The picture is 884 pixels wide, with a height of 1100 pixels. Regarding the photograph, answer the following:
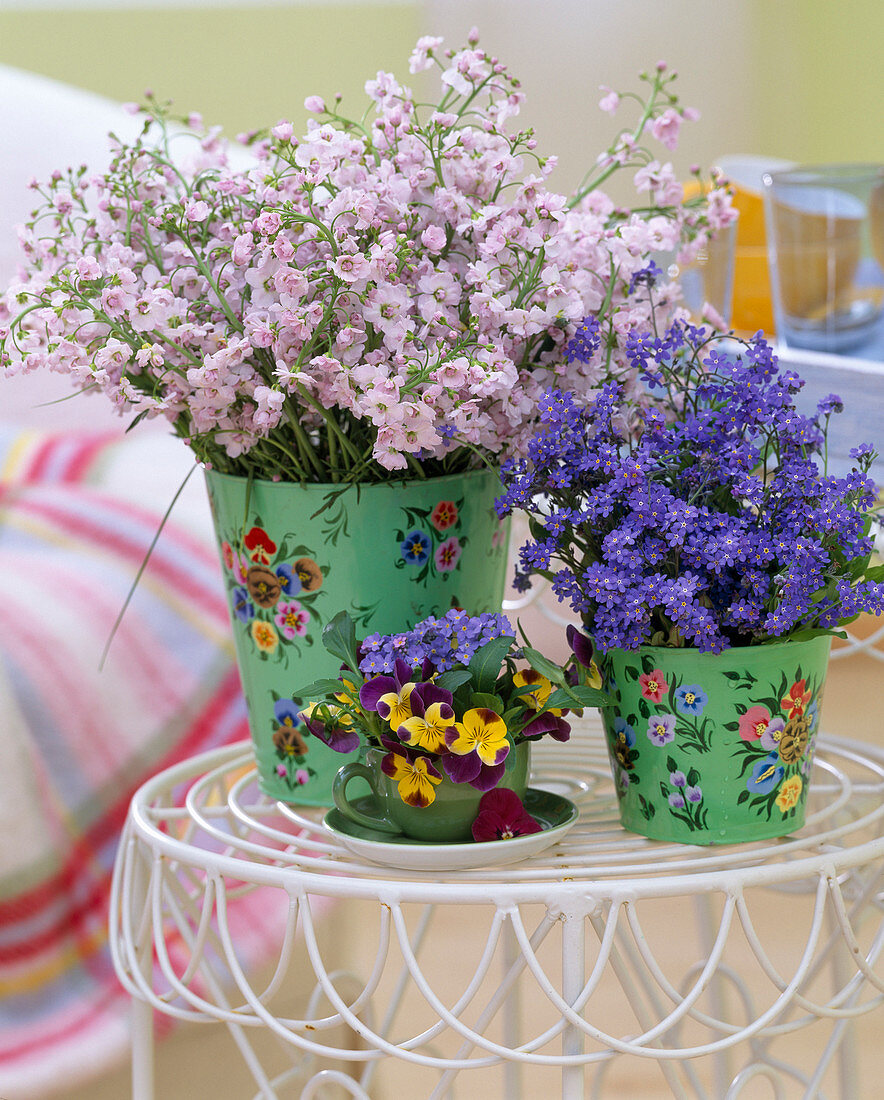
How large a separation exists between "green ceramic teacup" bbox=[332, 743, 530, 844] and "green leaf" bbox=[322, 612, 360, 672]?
5 cm

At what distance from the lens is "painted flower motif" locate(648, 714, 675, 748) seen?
2.11ft

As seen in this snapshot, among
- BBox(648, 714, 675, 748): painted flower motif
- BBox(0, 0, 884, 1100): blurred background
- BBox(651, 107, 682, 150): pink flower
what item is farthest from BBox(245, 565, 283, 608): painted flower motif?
BBox(0, 0, 884, 1100): blurred background

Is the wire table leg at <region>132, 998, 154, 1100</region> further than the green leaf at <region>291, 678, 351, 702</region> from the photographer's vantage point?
Yes

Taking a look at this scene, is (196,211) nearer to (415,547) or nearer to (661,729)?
(415,547)

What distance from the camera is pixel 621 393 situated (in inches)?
27.2

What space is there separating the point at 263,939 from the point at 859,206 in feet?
2.60

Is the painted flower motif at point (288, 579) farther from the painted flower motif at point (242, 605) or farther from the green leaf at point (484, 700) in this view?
the green leaf at point (484, 700)

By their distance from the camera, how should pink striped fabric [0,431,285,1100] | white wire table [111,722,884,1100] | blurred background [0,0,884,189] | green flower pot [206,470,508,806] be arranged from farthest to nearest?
blurred background [0,0,884,189] → pink striped fabric [0,431,285,1100] → green flower pot [206,470,508,806] → white wire table [111,722,884,1100]

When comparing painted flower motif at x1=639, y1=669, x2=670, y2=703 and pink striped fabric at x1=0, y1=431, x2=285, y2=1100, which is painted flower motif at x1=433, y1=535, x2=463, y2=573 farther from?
pink striped fabric at x1=0, y1=431, x2=285, y2=1100

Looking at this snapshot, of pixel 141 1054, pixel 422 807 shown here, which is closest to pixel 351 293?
pixel 422 807

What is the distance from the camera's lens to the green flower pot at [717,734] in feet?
2.08

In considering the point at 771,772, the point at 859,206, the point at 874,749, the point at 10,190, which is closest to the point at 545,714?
the point at 771,772

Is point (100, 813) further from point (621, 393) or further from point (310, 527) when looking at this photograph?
point (621, 393)

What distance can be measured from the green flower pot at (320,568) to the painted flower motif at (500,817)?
13cm
